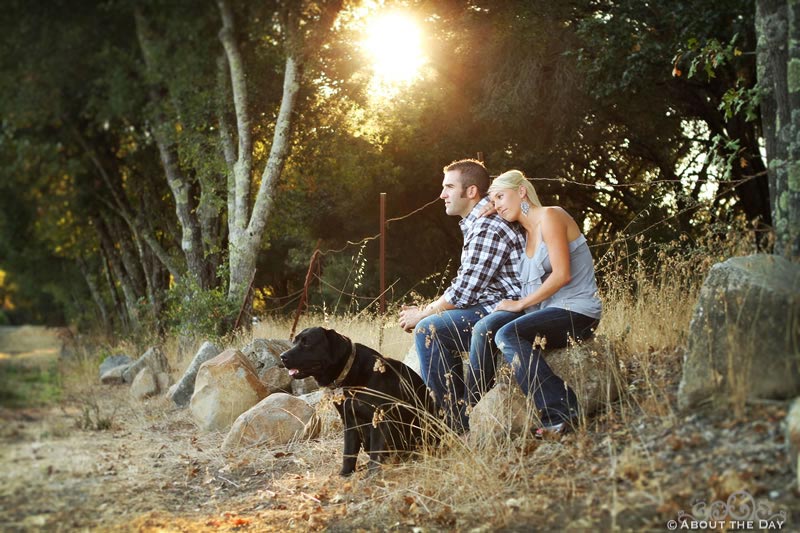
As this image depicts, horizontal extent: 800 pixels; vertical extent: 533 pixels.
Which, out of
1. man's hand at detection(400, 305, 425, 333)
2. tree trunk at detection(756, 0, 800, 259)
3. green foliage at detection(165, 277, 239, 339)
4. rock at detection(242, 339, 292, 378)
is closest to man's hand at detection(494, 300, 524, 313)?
man's hand at detection(400, 305, 425, 333)

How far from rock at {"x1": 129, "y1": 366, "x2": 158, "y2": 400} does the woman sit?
580cm

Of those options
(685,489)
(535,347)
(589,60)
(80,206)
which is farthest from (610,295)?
(589,60)

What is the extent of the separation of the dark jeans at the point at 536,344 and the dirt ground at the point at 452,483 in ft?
0.73

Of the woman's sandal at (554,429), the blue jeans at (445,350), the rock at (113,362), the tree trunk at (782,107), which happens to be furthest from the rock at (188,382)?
the tree trunk at (782,107)

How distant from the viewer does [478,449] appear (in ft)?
15.2

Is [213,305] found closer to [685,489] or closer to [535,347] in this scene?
[535,347]

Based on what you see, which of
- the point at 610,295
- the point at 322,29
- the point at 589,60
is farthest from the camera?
the point at 589,60

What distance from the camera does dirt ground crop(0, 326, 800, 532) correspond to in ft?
11.2

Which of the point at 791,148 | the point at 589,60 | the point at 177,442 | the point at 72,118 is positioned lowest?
the point at 177,442

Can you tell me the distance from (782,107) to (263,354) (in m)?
5.62

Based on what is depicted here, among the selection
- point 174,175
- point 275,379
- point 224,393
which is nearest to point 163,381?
point 275,379

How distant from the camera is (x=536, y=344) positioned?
4812mm

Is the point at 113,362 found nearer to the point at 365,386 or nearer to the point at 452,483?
the point at 365,386

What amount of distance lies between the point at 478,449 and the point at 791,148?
255cm
